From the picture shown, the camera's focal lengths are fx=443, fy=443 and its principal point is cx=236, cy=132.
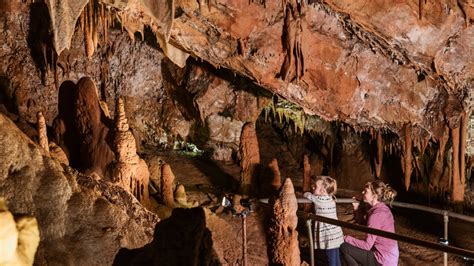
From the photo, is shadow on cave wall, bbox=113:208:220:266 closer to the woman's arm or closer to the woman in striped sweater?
the woman in striped sweater

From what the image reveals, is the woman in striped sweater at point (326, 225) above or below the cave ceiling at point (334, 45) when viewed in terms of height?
below

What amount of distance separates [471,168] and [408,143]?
9.21ft

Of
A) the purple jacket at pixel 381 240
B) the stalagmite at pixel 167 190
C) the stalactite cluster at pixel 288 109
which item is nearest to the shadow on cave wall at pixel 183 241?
the purple jacket at pixel 381 240

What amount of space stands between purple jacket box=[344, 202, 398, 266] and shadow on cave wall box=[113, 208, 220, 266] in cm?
118

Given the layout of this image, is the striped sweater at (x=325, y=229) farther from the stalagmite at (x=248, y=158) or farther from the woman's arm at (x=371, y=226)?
the stalagmite at (x=248, y=158)

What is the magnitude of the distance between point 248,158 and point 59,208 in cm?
694

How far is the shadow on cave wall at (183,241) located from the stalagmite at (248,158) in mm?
6705

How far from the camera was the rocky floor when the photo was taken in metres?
4.78

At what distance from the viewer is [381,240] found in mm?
3539

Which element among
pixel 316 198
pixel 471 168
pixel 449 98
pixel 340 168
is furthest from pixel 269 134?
pixel 316 198

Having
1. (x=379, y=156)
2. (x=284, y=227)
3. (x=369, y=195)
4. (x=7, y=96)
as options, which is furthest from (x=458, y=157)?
(x=7, y=96)

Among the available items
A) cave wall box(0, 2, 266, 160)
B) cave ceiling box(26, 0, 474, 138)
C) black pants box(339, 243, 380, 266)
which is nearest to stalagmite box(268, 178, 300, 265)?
black pants box(339, 243, 380, 266)

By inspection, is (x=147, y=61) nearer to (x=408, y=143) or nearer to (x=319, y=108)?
(x=319, y=108)

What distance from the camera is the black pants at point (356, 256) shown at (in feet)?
11.6
